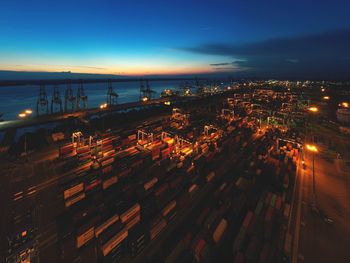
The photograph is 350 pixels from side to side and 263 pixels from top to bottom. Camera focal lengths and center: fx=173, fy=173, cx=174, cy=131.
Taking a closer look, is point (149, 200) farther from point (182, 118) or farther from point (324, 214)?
point (182, 118)

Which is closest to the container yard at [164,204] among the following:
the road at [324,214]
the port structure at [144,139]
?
the port structure at [144,139]

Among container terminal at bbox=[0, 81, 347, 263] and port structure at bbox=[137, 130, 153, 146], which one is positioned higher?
port structure at bbox=[137, 130, 153, 146]

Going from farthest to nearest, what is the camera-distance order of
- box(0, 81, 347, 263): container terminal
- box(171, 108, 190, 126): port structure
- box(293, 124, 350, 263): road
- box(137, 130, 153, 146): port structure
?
box(171, 108, 190, 126): port structure → box(137, 130, 153, 146): port structure → box(293, 124, 350, 263): road → box(0, 81, 347, 263): container terminal

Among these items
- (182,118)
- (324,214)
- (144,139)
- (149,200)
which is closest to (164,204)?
(149,200)

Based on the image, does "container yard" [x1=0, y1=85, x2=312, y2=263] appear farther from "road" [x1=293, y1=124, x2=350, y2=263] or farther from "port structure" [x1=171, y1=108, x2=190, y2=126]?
"port structure" [x1=171, y1=108, x2=190, y2=126]

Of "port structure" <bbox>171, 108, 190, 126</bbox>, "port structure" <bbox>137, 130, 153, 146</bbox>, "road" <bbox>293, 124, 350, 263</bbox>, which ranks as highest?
"port structure" <bbox>171, 108, 190, 126</bbox>

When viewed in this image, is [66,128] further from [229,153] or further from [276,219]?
[276,219]

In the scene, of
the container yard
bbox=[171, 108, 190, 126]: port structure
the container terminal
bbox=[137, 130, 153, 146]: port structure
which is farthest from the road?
bbox=[171, 108, 190, 126]: port structure

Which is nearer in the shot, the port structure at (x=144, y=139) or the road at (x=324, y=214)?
the road at (x=324, y=214)

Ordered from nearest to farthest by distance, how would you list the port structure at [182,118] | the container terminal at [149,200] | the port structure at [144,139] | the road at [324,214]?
the container terminal at [149,200]
the road at [324,214]
the port structure at [144,139]
the port structure at [182,118]

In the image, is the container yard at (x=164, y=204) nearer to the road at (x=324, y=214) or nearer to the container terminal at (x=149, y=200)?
the container terminal at (x=149, y=200)

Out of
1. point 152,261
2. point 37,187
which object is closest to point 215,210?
point 152,261
